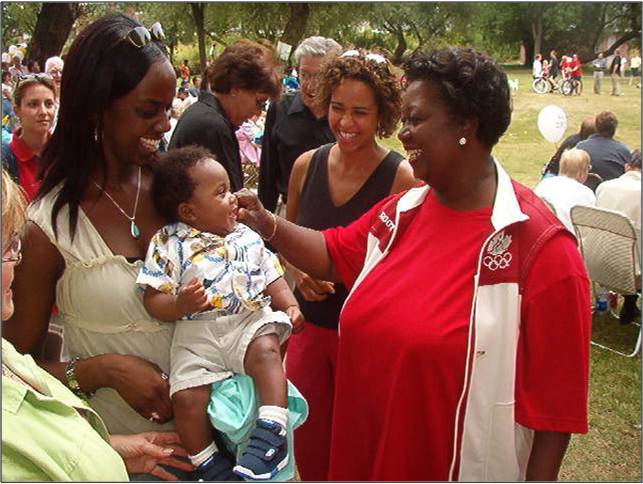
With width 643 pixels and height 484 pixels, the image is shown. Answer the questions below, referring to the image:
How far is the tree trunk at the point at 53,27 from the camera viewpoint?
12.5m

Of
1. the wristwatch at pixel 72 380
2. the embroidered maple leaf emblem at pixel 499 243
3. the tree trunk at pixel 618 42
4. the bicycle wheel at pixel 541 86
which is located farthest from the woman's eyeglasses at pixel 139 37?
the bicycle wheel at pixel 541 86

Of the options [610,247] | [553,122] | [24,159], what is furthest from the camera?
[553,122]

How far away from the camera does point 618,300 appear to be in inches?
274

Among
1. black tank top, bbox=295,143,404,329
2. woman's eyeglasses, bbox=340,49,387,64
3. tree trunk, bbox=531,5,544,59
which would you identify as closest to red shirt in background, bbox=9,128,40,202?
black tank top, bbox=295,143,404,329

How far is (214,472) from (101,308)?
0.59 meters

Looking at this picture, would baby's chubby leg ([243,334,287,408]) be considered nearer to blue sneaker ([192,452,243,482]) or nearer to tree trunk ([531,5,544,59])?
blue sneaker ([192,452,243,482])

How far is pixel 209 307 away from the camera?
81.4 inches

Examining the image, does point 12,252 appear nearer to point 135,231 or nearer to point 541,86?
point 135,231

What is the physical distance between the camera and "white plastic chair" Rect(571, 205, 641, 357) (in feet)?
18.4

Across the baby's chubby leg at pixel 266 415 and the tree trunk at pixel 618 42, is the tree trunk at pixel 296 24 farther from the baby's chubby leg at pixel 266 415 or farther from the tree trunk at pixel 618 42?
the baby's chubby leg at pixel 266 415

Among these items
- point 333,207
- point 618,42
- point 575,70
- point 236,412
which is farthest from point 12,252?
point 618,42

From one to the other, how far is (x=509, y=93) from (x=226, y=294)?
3.58 ft

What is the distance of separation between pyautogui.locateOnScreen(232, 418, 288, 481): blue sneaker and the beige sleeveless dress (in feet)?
0.91

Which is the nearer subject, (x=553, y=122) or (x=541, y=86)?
(x=553, y=122)
